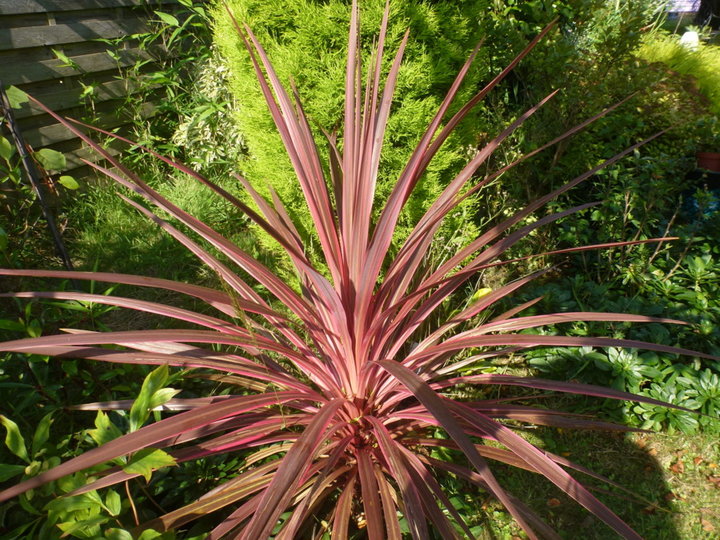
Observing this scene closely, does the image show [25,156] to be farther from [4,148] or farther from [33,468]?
[33,468]

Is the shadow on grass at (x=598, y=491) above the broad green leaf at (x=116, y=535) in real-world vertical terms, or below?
below

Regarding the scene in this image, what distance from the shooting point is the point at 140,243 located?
3.15 meters

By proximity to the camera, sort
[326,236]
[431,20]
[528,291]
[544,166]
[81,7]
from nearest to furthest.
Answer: [326,236] < [431,20] < [528,291] < [544,166] < [81,7]

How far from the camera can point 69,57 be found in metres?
3.58

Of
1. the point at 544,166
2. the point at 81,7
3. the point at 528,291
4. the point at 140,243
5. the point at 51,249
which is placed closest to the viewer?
the point at 528,291

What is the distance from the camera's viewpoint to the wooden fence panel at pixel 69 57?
320 cm

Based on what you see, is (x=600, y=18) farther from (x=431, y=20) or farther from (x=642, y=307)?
(x=642, y=307)

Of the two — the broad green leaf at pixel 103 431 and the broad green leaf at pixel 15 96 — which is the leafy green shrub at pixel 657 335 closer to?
the broad green leaf at pixel 103 431

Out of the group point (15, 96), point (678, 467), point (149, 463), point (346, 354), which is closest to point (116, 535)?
point (149, 463)

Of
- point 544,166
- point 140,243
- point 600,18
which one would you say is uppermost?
point 600,18

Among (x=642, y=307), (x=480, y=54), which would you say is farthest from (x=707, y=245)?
(x=480, y=54)

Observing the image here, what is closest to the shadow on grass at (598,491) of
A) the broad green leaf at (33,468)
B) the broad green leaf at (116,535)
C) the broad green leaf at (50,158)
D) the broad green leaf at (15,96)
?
the broad green leaf at (116,535)

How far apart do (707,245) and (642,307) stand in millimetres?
710

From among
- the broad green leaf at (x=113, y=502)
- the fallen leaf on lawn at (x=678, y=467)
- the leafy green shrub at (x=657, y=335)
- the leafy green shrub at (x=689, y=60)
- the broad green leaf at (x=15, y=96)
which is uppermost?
the leafy green shrub at (x=689, y=60)
